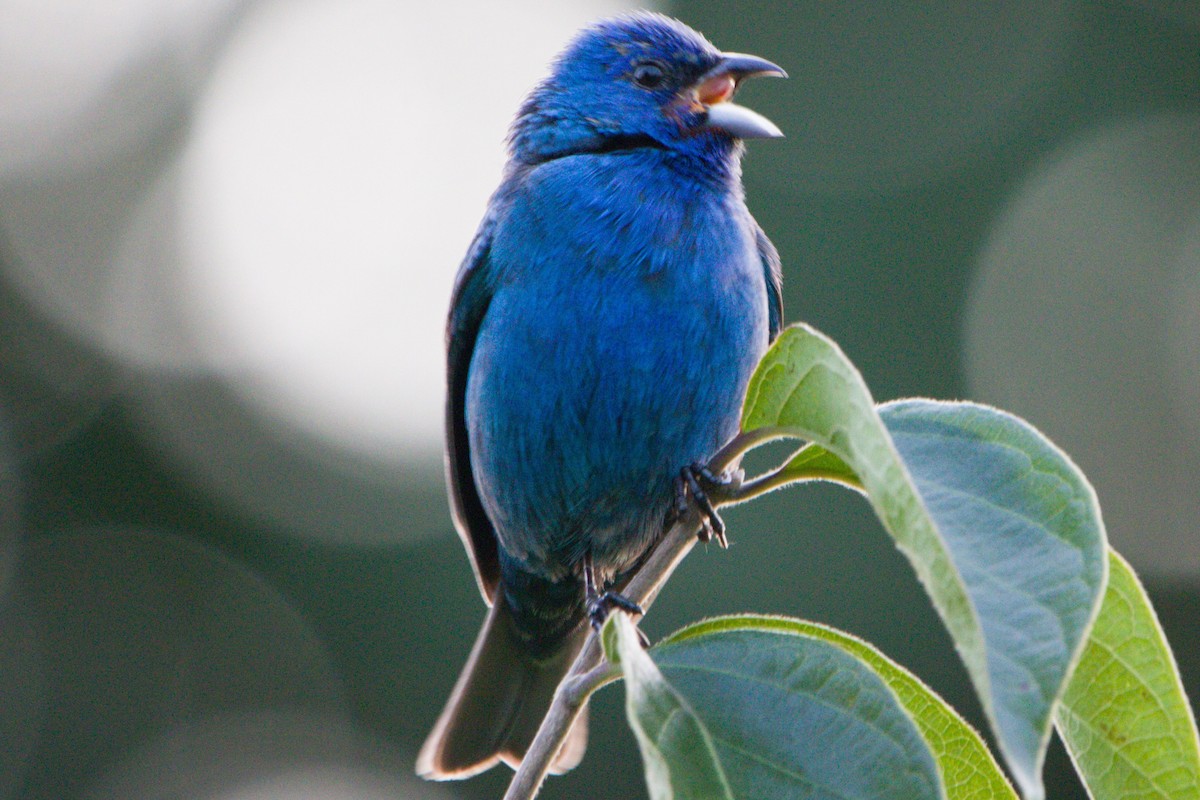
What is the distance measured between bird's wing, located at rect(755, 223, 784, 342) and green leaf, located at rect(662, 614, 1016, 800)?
1.91 metres

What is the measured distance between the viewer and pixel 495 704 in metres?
3.96

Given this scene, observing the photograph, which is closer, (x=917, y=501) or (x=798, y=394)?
(x=917, y=501)

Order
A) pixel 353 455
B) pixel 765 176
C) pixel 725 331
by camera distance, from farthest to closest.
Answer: pixel 353 455
pixel 765 176
pixel 725 331

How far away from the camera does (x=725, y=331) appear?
10.3 ft

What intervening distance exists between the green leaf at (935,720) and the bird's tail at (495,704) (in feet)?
6.98

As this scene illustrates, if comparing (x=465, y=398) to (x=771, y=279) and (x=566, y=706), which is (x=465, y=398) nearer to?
(x=771, y=279)

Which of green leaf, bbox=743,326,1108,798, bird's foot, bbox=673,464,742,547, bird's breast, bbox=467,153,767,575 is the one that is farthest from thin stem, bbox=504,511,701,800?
bird's breast, bbox=467,153,767,575

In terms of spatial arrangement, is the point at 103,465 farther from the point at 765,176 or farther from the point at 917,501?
the point at 917,501

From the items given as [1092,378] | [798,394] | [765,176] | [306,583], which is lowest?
[306,583]

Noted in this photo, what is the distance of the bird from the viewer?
313 centimetres

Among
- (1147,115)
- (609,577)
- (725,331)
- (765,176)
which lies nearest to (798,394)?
(725,331)

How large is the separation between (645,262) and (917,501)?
188 cm

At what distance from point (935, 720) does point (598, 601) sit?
3.33ft

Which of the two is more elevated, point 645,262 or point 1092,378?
point 645,262
